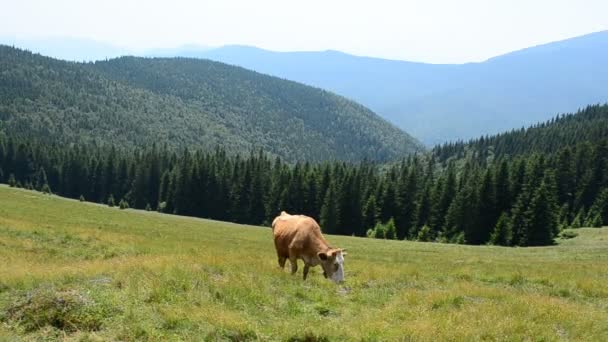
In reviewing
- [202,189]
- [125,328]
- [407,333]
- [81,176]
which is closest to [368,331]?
[407,333]

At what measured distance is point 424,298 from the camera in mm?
13508

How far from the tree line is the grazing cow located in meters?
50.1

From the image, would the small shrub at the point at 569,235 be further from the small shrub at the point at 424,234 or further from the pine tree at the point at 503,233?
the small shrub at the point at 424,234

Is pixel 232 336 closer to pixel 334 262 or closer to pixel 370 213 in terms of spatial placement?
pixel 334 262

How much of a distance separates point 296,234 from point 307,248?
630 mm

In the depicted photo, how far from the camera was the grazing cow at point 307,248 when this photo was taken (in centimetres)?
1598

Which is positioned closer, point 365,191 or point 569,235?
point 569,235

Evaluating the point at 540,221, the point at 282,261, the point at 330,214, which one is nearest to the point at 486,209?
the point at 540,221

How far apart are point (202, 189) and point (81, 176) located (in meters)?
41.0

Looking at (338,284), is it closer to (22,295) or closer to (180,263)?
(180,263)

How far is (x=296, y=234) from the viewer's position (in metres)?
16.8

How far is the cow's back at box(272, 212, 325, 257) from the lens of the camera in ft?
54.6

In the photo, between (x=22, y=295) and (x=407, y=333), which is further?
(x=22, y=295)

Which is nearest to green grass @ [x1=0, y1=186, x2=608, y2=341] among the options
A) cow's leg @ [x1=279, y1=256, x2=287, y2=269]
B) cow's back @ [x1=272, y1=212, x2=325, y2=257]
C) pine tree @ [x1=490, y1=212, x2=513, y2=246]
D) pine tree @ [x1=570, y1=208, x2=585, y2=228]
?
cow's leg @ [x1=279, y1=256, x2=287, y2=269]
